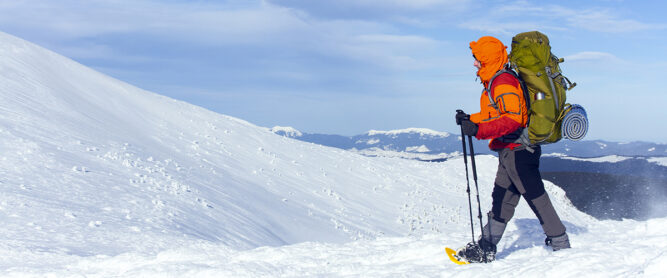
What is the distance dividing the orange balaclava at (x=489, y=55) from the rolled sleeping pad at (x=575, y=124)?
0.82m

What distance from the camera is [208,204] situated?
10.6m

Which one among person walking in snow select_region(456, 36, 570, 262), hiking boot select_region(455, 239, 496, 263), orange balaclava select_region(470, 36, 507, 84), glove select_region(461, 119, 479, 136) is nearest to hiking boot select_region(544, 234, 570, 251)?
person walking in snow select_region(456, 36, 570, 262)

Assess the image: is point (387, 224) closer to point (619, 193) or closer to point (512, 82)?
point (512, 82)

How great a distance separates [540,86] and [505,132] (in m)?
0.57

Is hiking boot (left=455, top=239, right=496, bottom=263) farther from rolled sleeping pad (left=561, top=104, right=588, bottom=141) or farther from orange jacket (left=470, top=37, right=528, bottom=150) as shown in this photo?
rolled sleeping pad (left=561, top=104, right=588, bottom=141)

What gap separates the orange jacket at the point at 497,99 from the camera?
466 cm

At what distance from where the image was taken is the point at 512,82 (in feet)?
15.5

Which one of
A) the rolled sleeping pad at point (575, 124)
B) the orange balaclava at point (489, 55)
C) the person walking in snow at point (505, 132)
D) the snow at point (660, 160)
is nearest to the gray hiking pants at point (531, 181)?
the person walking in snow at point (505, 132)

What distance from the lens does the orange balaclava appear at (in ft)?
16.1

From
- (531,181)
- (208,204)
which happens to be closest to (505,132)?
(531,181)

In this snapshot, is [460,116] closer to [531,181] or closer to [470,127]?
[470,127]

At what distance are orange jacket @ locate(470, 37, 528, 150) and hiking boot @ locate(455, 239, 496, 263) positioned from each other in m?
1.05

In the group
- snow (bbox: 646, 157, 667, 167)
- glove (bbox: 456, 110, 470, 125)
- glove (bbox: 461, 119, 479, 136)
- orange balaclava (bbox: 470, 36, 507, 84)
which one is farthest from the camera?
snow (bbox: 646, 157, 667, 167)

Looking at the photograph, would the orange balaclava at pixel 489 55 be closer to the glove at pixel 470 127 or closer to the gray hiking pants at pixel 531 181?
the glove at pixel 470 127
